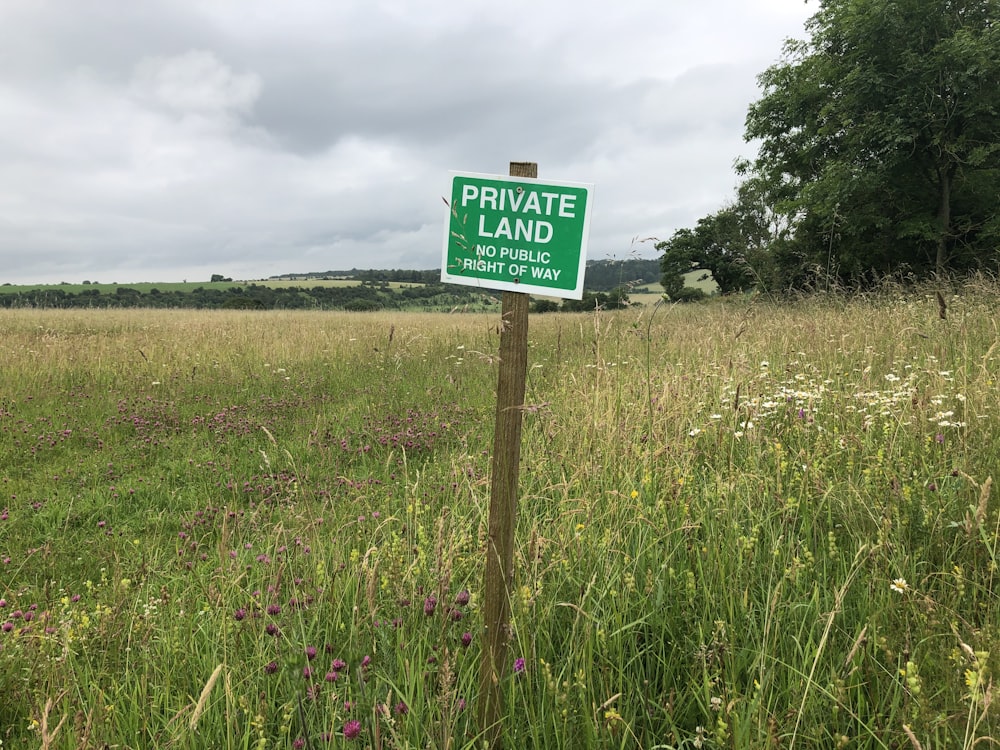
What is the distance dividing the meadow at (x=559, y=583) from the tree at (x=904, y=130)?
14.6 metres

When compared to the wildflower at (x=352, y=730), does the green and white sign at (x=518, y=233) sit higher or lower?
higher

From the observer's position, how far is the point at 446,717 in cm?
129

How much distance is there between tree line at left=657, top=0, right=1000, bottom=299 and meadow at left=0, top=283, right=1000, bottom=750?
12.7 m

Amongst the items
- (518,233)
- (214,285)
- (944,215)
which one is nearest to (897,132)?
(944,215)

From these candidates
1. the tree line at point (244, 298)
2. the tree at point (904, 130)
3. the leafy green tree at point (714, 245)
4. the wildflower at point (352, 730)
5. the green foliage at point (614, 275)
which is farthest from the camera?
the leafy green tree at point (714, 245)

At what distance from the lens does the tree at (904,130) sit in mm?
16484

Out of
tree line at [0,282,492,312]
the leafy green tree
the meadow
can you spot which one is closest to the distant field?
tree line at [0,282,492,312]

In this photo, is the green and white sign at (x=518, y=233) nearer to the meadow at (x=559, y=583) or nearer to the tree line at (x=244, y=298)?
the meadow at (x=559, y=583)

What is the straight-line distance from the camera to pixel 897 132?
1628 cm

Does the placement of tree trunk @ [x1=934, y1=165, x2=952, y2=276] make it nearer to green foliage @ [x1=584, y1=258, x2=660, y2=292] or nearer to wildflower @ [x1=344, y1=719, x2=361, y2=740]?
green foliage @ [x1=584, y1=258, x2=660, y2=292]

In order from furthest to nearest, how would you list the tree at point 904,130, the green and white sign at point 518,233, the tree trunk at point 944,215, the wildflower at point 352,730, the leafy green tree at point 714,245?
1. the leafy green tree at point 714,245
2. the tree trunk at point 944,215
3. the tree at point 904,130
4. the green and white sign at point 518,233
5. the wildflower at point 352,730

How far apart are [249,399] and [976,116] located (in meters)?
23.6

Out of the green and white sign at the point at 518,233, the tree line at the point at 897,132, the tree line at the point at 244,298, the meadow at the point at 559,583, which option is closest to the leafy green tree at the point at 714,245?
the tree line at the point at 897,132

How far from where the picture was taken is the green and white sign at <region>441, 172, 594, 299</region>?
1.51m
